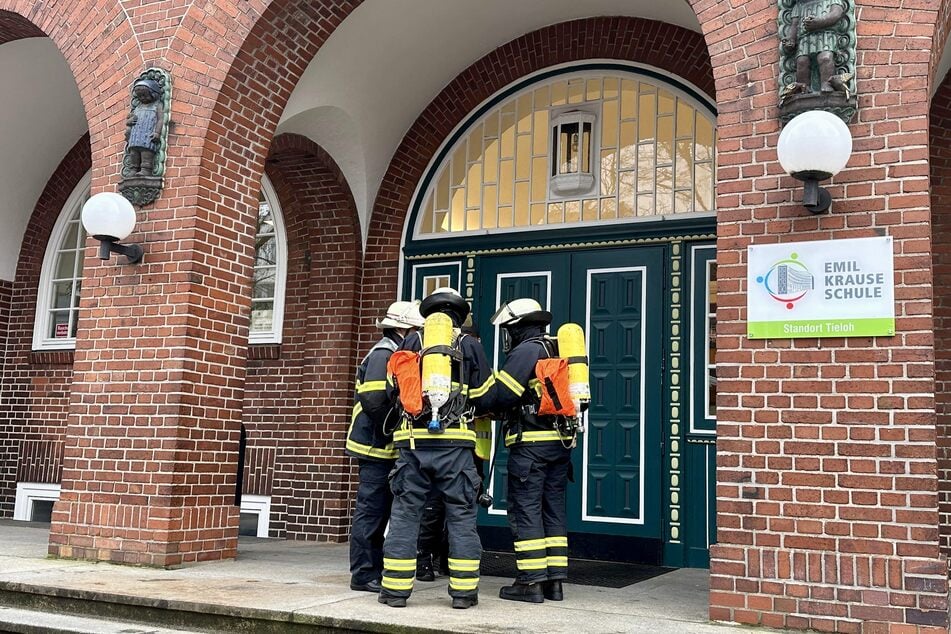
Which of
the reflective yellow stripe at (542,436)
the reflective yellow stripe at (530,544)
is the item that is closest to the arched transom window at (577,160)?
the reflective yellow stripe at (542,436)

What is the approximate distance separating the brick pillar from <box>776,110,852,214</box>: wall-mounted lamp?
4472 millimetres

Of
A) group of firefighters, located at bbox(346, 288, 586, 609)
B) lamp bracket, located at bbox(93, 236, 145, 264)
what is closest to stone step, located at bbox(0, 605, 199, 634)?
group of firefighters, located at bbox(346, 288, 586, 609)

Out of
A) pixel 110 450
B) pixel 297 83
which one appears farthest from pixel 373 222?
pixel 110 450

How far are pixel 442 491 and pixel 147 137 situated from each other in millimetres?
3926

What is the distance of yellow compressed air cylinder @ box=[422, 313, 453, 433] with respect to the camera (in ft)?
17.6

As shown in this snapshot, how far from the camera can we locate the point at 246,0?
7371mm

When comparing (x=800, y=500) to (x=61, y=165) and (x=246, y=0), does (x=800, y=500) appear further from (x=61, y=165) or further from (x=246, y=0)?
(x=61, y=165)

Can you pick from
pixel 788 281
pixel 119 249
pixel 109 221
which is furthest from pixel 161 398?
pixel 788 281

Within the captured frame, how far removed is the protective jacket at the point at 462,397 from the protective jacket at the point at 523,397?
0.09 m

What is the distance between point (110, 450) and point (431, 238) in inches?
155

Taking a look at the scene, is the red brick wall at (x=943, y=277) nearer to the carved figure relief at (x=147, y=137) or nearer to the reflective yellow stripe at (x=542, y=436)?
the reflective yellow stripe at (x=542, y=436)

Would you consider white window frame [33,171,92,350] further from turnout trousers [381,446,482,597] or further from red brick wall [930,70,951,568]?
red brick wall [930,70,951,568]

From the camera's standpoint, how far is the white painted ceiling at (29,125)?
9.97 metres

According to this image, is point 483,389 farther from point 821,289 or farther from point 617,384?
point 617,384
